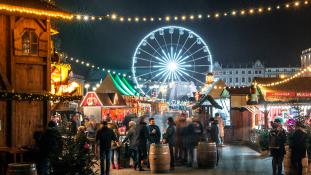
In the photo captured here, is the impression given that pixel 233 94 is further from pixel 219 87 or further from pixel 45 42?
pixel 45 42

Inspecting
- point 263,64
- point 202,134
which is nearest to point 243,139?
point 202,134

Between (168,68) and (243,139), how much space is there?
12.9 m

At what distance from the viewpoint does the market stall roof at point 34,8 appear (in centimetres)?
1414

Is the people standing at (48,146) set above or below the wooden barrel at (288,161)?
above

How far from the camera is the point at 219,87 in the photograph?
4469 cm

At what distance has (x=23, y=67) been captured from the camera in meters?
15.0

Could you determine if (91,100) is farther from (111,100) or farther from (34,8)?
(34,8)

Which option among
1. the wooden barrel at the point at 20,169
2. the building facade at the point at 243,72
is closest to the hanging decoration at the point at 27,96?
the wooden barrel at the point at 20,169

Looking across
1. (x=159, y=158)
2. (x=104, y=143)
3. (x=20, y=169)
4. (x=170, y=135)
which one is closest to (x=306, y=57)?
(x=170, y=135)

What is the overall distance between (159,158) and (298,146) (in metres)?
4.60

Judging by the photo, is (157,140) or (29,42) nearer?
(29,42)

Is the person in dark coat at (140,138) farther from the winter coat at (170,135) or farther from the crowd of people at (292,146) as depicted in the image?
the crowd of people at (292,146)

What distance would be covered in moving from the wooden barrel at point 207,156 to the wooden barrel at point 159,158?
5.55ft

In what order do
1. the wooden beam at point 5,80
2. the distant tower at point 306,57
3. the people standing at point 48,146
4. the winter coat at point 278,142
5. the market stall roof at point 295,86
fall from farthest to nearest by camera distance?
the distant tower at point 306,57, the market stall roof at point 295,86, the winter coat at point 278,142, the wooden beam at point 5,80, the people standing at point 48,146
